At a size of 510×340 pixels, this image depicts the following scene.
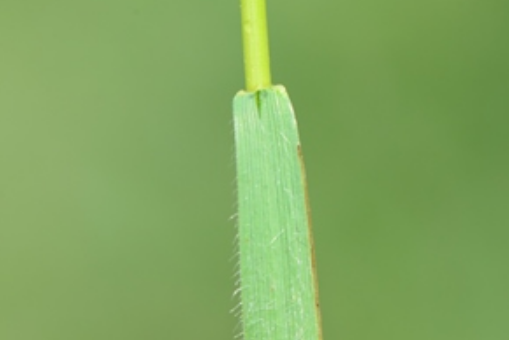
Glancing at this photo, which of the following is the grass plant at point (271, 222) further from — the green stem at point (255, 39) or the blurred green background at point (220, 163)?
the blurred green background at point (220, 163)

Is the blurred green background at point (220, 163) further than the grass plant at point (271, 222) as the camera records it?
Yes

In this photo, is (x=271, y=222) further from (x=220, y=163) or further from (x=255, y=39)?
(x=220, y=163)

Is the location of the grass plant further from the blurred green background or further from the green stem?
the blurred green background

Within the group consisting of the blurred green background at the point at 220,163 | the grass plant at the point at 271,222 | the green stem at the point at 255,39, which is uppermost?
the blurred green background at the point at 220,163

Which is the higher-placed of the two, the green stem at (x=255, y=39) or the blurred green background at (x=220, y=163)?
the blurred green background at (x=220, y=163)

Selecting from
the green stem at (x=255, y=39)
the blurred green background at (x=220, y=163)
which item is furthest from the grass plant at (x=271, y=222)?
the blurred green background at (x=220, y=163)

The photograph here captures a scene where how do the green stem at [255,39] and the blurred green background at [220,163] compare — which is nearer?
the green stem at [255,39]

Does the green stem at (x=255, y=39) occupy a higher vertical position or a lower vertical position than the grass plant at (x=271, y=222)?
higher

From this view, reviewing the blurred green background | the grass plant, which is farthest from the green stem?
the blurred green background
